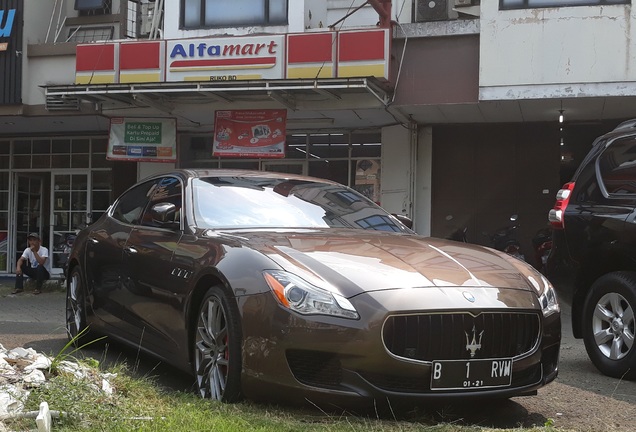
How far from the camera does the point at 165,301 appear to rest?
5.11m

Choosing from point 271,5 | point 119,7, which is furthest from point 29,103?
point 271,5

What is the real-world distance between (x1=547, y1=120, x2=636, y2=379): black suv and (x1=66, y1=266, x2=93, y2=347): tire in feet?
13.1

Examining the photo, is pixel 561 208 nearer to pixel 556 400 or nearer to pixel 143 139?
pixel 556 400

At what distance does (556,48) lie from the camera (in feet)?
41.8

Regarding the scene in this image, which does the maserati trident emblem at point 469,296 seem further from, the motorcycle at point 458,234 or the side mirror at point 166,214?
the motorcycle at point 458,234

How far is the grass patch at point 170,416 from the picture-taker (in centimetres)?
376

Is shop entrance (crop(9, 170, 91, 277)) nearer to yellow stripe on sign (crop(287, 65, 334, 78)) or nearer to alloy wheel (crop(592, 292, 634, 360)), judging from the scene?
yellow stripe on sign (crop(287, 65, 334, 78))

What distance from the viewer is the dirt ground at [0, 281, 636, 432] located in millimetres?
4363

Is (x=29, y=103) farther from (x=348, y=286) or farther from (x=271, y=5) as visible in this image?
(x=348, y=286)

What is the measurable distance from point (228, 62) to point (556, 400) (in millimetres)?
10159

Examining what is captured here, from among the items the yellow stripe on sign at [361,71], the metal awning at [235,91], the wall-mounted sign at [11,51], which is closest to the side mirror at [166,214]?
the metal awning at [235,91]

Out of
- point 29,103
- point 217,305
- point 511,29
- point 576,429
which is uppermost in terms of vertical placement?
point 511,29

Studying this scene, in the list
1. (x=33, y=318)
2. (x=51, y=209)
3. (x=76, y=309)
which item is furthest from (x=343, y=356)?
(x=51, y=209)

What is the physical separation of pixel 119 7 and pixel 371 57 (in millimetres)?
7135
